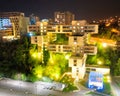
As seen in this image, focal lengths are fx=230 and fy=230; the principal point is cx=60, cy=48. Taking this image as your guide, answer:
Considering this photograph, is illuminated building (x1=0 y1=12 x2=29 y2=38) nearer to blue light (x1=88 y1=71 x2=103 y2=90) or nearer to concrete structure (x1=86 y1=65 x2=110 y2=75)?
concrete structure (x1=86 y1=65 x2=110 y2=75)

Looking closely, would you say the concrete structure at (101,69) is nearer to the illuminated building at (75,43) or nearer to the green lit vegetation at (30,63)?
the illuminated building at (75,43)

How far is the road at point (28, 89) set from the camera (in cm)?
896

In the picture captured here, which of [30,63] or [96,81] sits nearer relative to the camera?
[96,81]

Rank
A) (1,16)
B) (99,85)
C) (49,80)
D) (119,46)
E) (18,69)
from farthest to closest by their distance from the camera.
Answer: (1,16) → (119,46) → (18,69) → (49,80) → (99,85)

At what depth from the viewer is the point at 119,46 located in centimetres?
1348

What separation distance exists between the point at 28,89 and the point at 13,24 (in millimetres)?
7848

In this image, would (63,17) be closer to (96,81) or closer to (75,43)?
(75,43)

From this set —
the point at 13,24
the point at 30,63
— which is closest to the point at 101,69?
the point at 30,63

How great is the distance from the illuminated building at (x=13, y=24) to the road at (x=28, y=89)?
253 inches

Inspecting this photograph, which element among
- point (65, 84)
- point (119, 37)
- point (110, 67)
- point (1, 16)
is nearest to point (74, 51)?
point (65, 84)

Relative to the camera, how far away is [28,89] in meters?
9.38

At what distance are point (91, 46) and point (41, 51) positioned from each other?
2.69 metres

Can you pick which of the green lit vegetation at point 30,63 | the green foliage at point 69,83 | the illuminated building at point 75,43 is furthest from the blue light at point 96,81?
the green lit vegetation at point 30,63

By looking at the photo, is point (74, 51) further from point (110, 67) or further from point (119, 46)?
point (119, 46)
